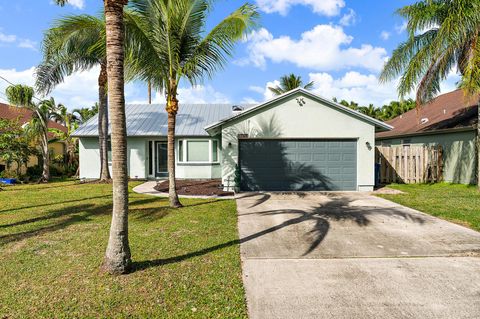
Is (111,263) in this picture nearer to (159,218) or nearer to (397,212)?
(159,218)

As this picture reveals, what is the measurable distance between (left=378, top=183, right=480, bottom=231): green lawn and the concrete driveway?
81 cm

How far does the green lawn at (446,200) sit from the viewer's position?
27.5 feet

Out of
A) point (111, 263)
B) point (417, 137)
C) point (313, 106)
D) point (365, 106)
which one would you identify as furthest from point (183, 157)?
point (365, 106)

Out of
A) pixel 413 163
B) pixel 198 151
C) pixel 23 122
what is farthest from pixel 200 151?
pixel 23 122

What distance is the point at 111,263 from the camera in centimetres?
456

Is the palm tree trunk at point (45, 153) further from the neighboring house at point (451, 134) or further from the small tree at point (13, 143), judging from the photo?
the neighboring house at point (451, 134)

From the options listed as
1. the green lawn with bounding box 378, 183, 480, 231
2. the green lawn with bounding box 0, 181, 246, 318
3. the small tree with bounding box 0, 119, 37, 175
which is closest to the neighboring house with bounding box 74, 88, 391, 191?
the green lawn with bounding box 378, 183, 480, 231

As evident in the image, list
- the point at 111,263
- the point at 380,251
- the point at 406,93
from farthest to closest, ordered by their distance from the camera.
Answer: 1. the point at 406,93
2. the point at 380,251
3. the point at 111,263

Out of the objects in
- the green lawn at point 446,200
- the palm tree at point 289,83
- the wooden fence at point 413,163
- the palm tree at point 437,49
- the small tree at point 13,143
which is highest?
the palm tree at point 289,83

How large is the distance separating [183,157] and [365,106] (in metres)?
29.4

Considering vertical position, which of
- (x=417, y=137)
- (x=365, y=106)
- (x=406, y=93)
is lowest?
(x=417, y=137)

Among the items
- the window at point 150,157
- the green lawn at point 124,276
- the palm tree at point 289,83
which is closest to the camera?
the green lawn at point 124,276

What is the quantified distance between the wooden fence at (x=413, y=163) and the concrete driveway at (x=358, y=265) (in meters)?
7.87

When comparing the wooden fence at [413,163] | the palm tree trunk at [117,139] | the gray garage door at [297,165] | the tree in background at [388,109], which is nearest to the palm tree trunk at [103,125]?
the gray garage door at [297,165]
